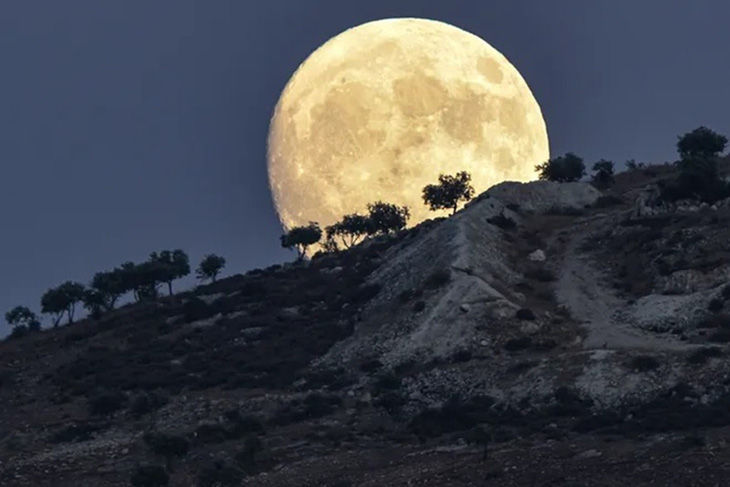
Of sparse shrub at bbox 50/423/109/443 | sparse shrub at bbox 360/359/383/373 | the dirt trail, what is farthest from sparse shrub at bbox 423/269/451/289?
sparse shrub at bbox 50/423/109/443

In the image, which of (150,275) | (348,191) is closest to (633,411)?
(348,191)

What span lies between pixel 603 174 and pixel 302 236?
2824cm

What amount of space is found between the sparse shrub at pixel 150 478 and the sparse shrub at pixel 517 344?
92.4ft

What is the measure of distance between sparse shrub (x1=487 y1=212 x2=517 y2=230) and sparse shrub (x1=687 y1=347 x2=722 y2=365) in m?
37.7

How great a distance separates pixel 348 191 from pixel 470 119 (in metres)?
12.0

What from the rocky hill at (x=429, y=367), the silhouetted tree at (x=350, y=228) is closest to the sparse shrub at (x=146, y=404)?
the rocky hill at (x=429, y=367)

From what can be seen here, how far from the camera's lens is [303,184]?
143500 millimetres

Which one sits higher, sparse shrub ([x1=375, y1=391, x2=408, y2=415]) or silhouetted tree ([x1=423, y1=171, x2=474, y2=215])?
silhouetted tree ([x1=423, y1=171, x2=474, y2=215])

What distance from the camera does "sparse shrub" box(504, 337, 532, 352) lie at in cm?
9681

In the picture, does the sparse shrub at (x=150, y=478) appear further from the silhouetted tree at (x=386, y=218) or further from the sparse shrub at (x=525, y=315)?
the silhouetted tree at (x=386, y=218)

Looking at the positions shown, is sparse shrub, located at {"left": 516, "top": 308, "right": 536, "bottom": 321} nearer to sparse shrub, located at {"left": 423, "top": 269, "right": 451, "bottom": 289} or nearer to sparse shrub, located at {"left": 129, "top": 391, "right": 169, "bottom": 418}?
sparse shrub, located at {"left": 423, "top": 269, "right": 451, "bottom": 289}

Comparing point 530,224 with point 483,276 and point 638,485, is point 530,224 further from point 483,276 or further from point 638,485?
point 638,485

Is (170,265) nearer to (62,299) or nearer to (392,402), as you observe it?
(62,299)

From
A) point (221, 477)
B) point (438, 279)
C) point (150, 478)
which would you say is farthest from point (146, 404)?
point (221, 477)
